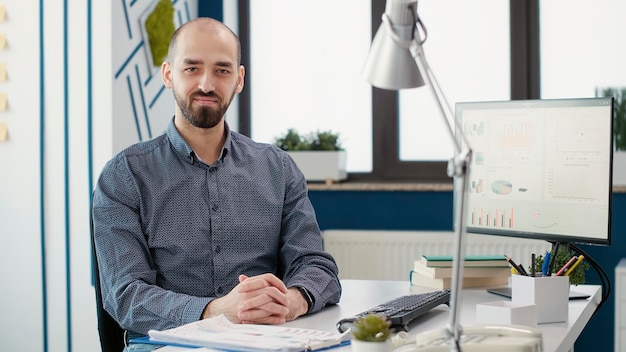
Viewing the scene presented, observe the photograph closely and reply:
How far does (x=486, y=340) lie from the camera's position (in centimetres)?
134

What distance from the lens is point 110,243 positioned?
6.70 feet

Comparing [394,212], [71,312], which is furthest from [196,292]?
[394,212]

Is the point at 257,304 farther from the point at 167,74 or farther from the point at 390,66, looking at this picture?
the point at 167,74

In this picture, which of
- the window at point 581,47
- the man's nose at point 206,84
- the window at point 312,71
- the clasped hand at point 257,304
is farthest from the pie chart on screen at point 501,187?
the window at point 312,71

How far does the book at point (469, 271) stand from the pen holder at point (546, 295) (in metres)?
0.42

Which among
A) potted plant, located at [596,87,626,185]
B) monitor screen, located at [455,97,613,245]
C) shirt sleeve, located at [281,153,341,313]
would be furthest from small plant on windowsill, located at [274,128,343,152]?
monitor screen, located at [455,97,613,245]

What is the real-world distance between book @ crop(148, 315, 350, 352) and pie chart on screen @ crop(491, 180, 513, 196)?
0.71 metres

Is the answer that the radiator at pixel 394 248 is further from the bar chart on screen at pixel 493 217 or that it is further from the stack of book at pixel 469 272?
the bar chart on screen at pixel 493 217

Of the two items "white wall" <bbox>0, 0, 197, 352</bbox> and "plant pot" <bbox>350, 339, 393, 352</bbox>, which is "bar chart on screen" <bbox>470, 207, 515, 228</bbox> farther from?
"white wall" <bbox>0, 0, 197, 352</bbox>

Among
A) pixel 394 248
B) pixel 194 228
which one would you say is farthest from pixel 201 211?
pixel 394 248

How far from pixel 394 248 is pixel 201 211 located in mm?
2051

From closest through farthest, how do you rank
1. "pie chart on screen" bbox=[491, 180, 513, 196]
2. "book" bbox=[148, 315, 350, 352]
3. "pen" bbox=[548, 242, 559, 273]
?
"book" bbox=[148, 315, 350, 352] → "pen" bbox=[548, 242, 559, 273] → "pie chart on screen" bbox=[491, 180, 513, 196]

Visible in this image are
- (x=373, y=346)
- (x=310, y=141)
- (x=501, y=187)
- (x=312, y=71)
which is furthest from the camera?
(x=312, y=71)

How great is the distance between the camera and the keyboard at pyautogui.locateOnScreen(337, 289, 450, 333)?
174cm
